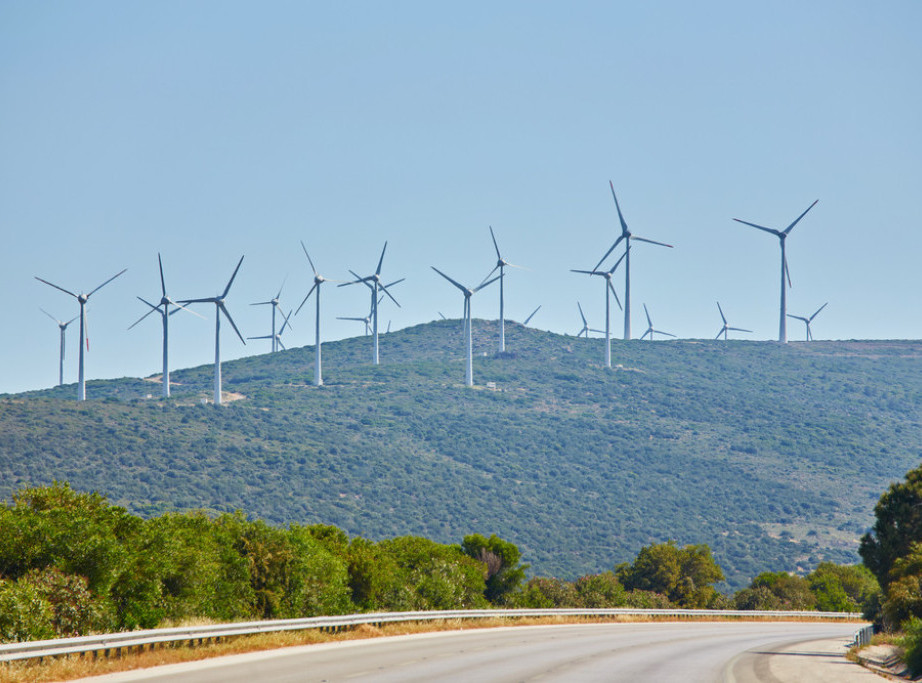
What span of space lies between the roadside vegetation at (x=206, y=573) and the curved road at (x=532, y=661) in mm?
4399

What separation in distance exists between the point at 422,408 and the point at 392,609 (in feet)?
441

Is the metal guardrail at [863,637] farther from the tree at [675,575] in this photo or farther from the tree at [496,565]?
the tree at [675,575]

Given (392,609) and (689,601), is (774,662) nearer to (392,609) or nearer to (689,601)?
(392,609)

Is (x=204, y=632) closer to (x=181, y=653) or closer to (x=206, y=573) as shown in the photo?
(x=181, y=653)

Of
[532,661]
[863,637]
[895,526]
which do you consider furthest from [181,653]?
[895,526]

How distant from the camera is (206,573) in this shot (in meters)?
35.0

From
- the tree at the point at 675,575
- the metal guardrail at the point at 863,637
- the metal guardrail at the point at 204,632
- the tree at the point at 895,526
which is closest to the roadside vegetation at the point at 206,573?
the metal guardrail at the point at 204,632

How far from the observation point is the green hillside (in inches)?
4779

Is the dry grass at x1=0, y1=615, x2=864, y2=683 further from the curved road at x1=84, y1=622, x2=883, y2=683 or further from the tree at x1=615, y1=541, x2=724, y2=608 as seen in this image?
the tree at x1=615, y1=541, x2=724, y2=608

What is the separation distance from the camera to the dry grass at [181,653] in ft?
68.1

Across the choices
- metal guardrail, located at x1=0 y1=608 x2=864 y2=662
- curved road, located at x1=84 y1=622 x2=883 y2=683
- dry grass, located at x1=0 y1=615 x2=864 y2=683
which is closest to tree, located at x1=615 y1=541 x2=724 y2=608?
metal guardrail, located at x1=0 y1=608 x2=864 y2=662

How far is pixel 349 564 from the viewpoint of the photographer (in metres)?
50.5

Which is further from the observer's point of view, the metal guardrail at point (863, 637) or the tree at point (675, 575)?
the tree at point (675, 575)

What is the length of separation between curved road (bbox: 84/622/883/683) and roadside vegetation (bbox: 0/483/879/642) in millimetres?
4399
